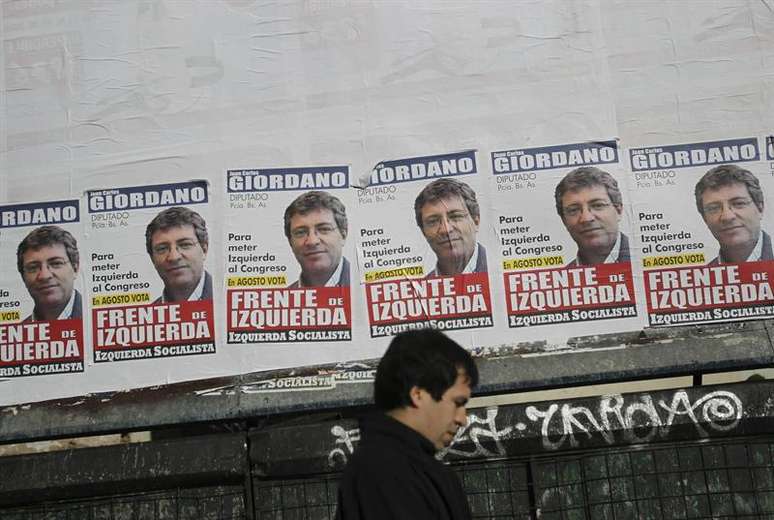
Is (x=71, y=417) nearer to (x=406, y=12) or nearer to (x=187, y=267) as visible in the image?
(x=187, y=267)

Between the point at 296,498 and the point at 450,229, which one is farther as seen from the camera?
the point at 450,229

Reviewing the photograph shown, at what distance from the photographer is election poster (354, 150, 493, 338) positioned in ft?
15.6

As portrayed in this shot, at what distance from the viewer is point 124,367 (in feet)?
15.9

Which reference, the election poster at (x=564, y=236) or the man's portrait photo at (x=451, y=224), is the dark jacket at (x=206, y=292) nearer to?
Answer: the man's portrait photo at (x=451, y=224)

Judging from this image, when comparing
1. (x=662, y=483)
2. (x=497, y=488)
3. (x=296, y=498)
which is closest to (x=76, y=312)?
(x=296, y=498)

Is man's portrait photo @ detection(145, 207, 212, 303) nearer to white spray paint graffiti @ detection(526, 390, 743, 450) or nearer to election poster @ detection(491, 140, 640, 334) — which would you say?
election poster @ detection(491, 140, 640, 334)

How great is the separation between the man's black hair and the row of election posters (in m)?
1.97

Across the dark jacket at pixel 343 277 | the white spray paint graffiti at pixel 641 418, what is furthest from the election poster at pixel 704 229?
the dark jacket at pixel 343 277

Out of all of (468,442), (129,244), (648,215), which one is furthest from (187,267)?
(648,215)

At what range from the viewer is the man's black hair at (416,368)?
2725mm

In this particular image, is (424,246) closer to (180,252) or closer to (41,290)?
(180,252)

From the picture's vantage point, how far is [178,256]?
4934 millimetres

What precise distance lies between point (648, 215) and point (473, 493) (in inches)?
55.2

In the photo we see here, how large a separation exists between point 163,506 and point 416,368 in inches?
92.4
